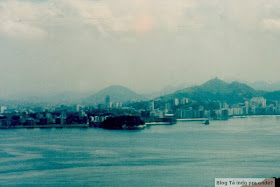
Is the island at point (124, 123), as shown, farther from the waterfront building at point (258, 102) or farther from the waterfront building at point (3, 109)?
the waterfront building at point (258, 102)

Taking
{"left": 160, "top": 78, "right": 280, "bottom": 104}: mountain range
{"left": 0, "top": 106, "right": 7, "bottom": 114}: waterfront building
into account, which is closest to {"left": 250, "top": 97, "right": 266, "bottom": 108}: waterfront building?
{"left": 160, "top": 78, "right": 280, "bottom": 104}: mountain range

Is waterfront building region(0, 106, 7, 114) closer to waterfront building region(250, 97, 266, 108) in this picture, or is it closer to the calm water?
the calm water

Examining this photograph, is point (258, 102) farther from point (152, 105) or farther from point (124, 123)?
point (124, 123)

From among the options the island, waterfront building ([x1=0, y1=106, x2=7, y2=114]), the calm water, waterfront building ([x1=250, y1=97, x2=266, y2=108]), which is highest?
waterfront building ([x1=250, y1=97, x2=266, y2=108])

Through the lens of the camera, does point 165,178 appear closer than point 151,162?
Yes

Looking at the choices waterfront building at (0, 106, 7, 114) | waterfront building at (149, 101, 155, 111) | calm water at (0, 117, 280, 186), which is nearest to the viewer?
calm water at (0, 117, 280, 186)

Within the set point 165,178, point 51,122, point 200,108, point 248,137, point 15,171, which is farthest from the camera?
point 200,108

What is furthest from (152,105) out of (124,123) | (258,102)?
(258,102)

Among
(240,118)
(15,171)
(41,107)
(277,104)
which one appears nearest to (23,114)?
(41,107)

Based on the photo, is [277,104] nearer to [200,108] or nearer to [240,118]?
[240,118]
